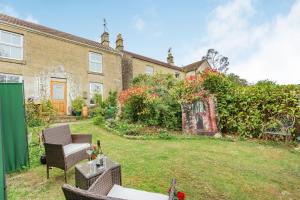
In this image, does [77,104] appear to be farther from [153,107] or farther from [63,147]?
[63,147]

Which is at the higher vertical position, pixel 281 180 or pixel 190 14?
pixel 190 14

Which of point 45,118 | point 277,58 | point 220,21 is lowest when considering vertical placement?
point 45,118

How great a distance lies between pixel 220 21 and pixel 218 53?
2806 centimetres

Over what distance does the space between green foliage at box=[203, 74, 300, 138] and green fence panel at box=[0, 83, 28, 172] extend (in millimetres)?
7340

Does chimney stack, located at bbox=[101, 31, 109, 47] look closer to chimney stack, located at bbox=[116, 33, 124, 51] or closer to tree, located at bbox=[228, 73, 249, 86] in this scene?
chimney stack, located at bbox=[116, 33, 124, 51]

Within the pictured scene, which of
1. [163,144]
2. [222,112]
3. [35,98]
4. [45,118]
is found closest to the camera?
[163,144]

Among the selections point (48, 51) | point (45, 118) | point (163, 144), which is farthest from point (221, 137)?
point (48, 51)

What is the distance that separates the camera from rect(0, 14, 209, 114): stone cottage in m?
12.3

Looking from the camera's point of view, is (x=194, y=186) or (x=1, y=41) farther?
(x=1, y=41)

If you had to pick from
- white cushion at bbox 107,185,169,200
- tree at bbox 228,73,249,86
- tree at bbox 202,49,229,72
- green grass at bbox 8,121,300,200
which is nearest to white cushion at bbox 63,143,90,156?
green grass at bbox 8,121,300,200

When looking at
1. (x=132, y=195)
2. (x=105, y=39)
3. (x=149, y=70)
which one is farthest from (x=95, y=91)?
(x=132, y=195)

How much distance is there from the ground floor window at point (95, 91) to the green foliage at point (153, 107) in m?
6.20

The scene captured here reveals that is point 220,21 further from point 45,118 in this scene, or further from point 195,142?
point 45,118

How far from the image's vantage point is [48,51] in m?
14.0
